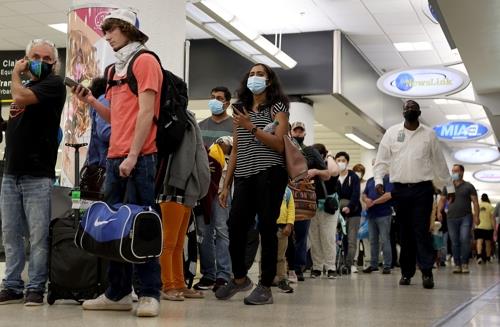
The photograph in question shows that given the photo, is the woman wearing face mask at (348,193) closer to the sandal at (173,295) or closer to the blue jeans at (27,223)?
the sandal at (173,295)

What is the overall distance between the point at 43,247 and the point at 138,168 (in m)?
0.97

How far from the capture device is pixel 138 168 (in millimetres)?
3588

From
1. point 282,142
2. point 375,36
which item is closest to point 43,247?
point 282,142

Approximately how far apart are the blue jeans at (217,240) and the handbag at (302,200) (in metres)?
1.31

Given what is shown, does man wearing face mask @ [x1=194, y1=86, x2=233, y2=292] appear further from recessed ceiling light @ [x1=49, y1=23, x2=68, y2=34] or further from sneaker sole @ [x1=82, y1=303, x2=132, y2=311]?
recessed ceiling light @ [x1=49, y1=23, x2=68, y2=34]

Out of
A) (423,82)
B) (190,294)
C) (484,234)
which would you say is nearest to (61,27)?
(423,82)

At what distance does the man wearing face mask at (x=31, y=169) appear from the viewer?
409 centimetres

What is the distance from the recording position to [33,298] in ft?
13.1

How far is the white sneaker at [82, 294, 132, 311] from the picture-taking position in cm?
379

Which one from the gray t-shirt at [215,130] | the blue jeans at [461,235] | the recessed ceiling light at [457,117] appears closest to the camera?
the gray t-shirt at [215,130]

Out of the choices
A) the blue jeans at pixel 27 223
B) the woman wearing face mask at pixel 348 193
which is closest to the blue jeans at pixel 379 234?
the woman wearing face mask at pixel 348 193

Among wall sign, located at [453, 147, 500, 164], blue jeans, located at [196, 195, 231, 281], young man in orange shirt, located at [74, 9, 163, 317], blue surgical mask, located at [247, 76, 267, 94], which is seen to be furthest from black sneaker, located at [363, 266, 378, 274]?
wall sign, located at [453, 147, 500, 164]

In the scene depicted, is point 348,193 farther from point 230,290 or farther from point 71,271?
point 71,271

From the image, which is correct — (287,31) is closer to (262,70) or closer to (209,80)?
(209,80)
